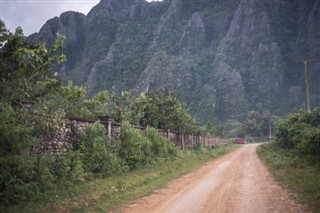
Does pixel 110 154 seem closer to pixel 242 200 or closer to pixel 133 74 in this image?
pixel 242 200

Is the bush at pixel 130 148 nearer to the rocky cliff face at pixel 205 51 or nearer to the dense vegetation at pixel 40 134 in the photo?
the dense vegetation at pixel 40 134

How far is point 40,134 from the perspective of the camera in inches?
491

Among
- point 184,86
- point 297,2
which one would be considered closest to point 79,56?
point 184,86

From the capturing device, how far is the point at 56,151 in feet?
44.7

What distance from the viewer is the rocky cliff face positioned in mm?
129100

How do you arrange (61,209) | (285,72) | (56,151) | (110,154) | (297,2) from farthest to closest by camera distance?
(297,2)
(285,72)
(110,154)
(56,151)
(61,209)

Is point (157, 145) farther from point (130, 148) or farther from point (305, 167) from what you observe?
point (305, 167)

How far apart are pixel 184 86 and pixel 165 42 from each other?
4189 cm

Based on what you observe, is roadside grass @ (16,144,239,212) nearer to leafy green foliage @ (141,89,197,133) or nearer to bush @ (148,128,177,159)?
bush @ (148,128,177,159)

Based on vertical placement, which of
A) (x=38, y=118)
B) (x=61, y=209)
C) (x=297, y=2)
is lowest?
(x=61, y=209)

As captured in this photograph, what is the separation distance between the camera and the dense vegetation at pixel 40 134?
9930mm

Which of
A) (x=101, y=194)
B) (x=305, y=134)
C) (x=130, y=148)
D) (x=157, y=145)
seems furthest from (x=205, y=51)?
(x=101, y=194)

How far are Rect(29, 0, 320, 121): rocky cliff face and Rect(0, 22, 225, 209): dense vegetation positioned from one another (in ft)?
318

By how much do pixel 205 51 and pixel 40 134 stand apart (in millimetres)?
154426
